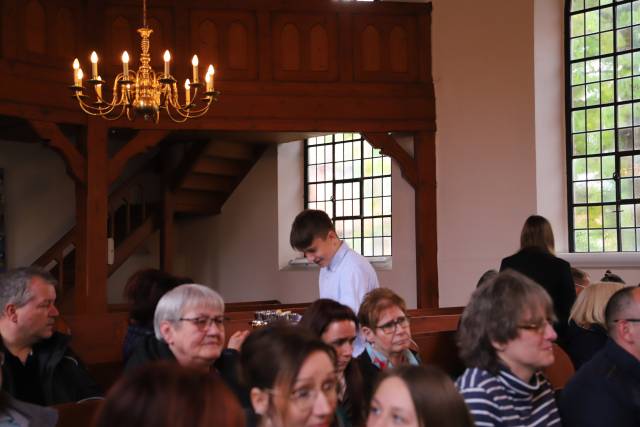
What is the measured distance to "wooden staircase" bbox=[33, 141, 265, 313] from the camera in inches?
474

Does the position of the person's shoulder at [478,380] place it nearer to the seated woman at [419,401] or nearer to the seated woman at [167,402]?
the seated woman at [419,401]

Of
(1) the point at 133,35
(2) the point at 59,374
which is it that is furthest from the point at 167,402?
(1) the point at 133,35

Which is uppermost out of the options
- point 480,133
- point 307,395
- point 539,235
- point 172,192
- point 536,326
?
point 480,133

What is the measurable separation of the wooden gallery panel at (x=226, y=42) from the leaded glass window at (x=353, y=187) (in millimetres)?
2866

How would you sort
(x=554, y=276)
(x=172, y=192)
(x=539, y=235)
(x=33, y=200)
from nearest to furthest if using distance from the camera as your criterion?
(x=554, y=276)
(x=539, y=235)
(x=33, y=200)
(x=172, y=192)

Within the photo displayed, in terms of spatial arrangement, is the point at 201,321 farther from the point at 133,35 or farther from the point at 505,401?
the point at 133,35

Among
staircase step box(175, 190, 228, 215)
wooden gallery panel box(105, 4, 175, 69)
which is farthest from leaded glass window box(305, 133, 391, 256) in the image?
wooden gallery panel box(105, 4, 175, 69)

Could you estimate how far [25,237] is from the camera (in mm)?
11898

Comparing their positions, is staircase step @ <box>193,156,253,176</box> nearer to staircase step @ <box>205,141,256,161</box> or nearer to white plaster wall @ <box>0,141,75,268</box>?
staircase step @ <box>205,141,256,161</box>

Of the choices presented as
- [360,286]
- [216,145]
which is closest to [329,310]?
[360,286]

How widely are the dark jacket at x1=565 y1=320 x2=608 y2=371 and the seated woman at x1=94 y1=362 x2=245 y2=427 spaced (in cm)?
338

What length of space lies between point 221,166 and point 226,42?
3030 mm

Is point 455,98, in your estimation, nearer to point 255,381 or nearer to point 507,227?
point 507,227

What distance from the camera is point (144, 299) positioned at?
4.66 metres
